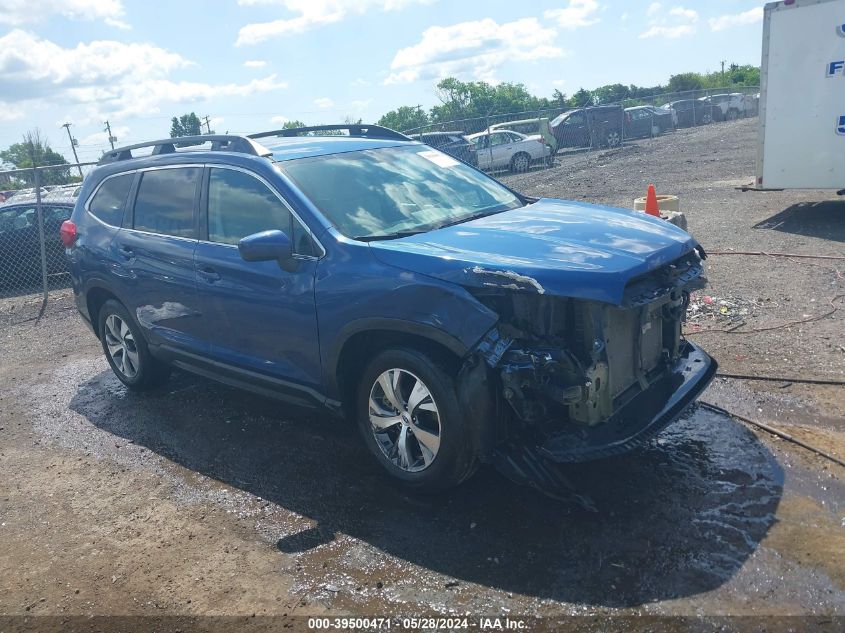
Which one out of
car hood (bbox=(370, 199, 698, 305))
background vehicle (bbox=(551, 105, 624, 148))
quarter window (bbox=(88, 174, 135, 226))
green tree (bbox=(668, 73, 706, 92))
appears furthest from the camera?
green tree (bbox=(668, 73, 706, 92))

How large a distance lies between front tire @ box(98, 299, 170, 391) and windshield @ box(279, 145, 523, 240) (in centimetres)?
237

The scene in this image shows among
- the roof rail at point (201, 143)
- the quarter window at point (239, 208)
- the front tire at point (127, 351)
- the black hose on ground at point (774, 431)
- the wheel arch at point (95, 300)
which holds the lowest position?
the black hose on ground at point (774, 431)

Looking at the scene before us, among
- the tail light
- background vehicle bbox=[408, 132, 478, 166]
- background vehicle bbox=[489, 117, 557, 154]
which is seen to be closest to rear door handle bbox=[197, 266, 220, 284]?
the tail light

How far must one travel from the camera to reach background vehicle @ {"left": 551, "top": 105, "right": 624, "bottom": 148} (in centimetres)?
2866

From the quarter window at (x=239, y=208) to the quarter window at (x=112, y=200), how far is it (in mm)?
1307

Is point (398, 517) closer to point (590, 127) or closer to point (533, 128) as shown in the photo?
point (533, 128)

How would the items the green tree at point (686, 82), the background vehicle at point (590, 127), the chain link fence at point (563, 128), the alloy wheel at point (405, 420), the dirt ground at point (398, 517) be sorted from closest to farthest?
the dirt ground at point (398, 517)
the alloy wheel at point (405, 420)
the chain link fence at point (563, 128)
the background vehicle at point (590, 127)
the green tree at point (686, 82)

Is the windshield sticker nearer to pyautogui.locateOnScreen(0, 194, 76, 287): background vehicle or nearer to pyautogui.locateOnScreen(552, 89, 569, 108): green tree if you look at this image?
pyautogui.locateOnScreen(0, 194, 76, 287): background vehicle

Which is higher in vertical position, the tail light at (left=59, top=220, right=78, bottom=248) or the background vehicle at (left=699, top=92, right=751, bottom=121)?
the background vehicle at (left=699, top=92, right=751, bottom=121)

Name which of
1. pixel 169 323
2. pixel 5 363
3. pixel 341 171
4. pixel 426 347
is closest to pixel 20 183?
pixel 5 363

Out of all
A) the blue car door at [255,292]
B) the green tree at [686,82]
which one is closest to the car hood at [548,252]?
the blue car door at [255,292]

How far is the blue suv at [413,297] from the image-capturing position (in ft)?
11.7

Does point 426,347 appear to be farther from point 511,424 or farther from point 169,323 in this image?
point 169,323

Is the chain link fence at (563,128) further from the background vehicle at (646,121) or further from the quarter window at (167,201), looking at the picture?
the quarter window at (167,201)
